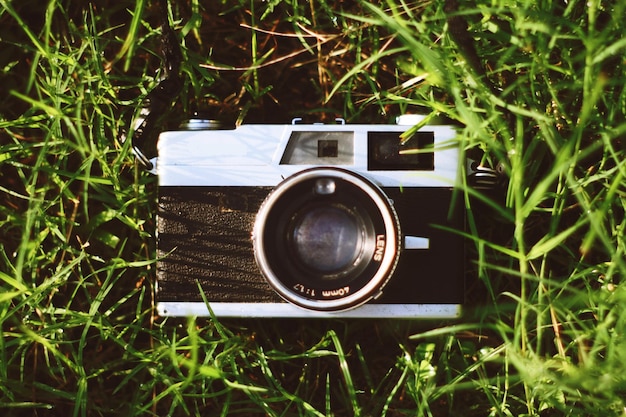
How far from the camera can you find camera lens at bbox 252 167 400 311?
3.39 ft

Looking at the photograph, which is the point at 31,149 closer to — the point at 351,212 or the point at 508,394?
the point at 351,212

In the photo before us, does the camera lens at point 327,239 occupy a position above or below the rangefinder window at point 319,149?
below

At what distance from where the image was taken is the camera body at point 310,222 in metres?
1.04

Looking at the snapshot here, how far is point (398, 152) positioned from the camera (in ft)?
3.42

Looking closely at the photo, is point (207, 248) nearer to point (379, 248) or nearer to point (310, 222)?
point (310, 222)

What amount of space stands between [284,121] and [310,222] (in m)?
0.17

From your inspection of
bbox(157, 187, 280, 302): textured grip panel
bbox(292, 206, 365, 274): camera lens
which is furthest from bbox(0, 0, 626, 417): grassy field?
bbox(292, 206, 365, 274): camera lens

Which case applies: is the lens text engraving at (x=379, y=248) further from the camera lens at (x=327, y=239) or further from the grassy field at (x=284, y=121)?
the grassy field at (x=284, y=121)

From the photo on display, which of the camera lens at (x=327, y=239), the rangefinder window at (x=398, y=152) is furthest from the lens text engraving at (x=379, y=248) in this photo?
the rangefinder window at (x=398, y=152)

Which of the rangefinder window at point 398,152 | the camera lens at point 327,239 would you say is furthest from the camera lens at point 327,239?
the rangefinder window at point 398,152

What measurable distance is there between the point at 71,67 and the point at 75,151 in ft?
0.51

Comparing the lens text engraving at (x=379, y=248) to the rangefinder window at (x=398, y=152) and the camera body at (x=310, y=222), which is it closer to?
the camera body at (x=310, y=222)

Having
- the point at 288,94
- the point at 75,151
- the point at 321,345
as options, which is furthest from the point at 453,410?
the point at 75,151

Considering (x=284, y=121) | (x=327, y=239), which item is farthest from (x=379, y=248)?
(x=284, y=121)
